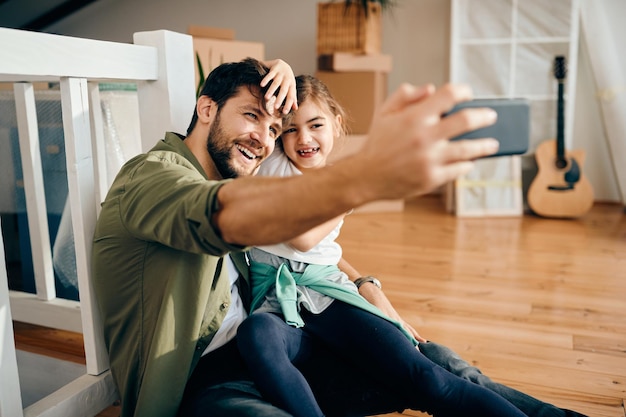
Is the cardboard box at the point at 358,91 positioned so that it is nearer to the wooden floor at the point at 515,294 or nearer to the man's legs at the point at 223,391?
the wooden floor at the point at 515,294

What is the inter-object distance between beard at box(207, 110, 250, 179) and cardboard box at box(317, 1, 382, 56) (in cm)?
273

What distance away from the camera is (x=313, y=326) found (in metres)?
1.18

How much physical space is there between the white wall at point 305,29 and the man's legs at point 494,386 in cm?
332

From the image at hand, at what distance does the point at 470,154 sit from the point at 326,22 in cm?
336

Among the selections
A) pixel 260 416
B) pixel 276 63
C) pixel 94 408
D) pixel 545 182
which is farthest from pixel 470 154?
pixel 545 182

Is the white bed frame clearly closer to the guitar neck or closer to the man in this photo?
the man

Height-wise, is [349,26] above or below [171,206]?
above

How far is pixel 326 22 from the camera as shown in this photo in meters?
3.73

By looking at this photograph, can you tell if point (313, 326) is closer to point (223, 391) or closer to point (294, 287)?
point (294, 287)

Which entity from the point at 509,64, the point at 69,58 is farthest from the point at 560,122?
the point at 69,58

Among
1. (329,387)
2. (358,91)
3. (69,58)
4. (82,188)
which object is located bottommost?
(329,387)

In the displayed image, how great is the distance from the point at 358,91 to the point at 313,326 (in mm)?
2746

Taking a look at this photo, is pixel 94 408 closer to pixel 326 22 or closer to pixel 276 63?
pixel 276 63

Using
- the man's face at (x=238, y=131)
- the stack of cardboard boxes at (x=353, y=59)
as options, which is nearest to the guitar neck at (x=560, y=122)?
the stack of cardboard boxes at (x=353, y=59)
